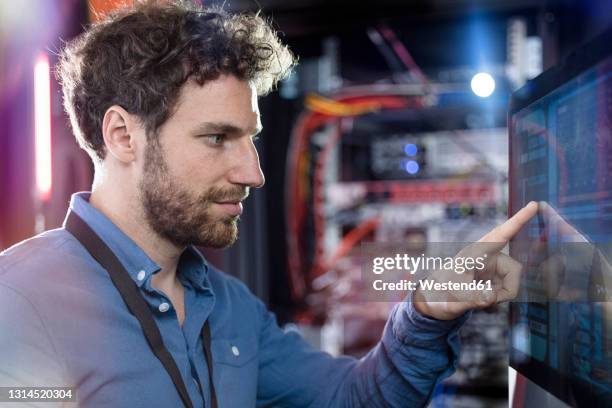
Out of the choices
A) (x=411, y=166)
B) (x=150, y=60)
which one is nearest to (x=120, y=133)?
(x=150, y=60)

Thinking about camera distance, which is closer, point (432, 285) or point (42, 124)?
point (432, 285)

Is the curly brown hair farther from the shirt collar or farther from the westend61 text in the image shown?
the westend61 text

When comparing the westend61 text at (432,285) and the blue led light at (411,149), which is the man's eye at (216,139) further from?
the blue led light at (411,149)

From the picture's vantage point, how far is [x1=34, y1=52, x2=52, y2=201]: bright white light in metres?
1.71

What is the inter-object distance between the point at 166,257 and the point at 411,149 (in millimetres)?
1758

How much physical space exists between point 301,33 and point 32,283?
1.46 m

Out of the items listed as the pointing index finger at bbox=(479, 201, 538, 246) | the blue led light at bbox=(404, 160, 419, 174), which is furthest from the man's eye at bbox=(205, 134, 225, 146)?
the blue led light at bbox=(404, 160, 419, 174)

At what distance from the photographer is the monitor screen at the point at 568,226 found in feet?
2.32

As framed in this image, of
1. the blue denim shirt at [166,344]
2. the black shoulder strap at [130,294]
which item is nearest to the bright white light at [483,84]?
the blue denim shirt at [166,344]

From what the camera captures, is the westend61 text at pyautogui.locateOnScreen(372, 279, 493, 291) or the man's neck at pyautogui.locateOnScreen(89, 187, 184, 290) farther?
the man's neck at pyautogui.locateOnScreen(89, 187, 184, 290)

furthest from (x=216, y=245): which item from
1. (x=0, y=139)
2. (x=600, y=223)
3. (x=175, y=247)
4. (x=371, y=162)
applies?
(x=371, y=162)

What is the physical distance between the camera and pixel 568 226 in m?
0.77

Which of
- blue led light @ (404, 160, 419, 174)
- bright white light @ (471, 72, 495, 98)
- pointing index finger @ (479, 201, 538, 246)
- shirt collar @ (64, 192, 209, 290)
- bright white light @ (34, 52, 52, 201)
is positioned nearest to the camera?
pointing index finger @ (479, 201, 538, 246)

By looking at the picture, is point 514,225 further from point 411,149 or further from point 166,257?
point 411,149
